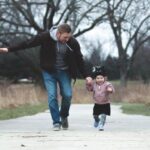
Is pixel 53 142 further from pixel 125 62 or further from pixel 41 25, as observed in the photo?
pixel 125 62

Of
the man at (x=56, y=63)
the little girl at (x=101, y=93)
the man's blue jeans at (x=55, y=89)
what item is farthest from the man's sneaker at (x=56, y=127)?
the little girl at (x=101, y=93)

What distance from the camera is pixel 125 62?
168 ft

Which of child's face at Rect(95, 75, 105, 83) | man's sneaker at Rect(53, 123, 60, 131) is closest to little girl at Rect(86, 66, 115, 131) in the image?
child's face at Rect(95, 75, 105, 83)

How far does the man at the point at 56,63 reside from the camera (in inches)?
409

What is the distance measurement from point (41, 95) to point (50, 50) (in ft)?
74.4

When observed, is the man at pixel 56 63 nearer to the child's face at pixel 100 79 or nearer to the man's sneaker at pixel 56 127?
the man's sneaker at pixel 56 127

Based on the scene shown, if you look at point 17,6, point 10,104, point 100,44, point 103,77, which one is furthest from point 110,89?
point 100,44

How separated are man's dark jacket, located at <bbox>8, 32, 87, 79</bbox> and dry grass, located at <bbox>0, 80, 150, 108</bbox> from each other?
12847mm

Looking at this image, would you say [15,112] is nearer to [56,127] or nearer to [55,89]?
[55,89]

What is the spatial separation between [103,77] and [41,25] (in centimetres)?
3473

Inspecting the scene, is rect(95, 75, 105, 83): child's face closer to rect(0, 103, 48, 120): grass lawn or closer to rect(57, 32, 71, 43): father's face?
rect(57, 32, 71, 43): father's face

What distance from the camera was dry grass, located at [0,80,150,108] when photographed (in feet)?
85.8

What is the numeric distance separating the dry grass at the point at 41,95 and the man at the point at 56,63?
12.8 meters

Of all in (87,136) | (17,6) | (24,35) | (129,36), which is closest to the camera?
(87,136)
